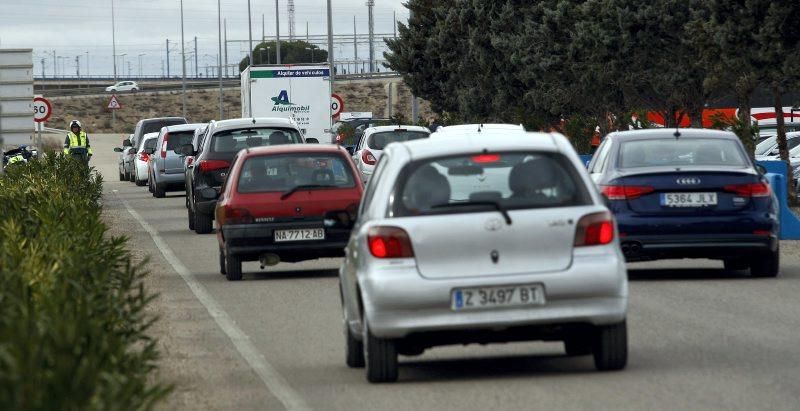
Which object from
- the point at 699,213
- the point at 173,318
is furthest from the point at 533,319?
the point at 699,213

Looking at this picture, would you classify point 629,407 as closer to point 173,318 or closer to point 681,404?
point 681,404

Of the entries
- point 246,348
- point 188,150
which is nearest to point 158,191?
point 188,150

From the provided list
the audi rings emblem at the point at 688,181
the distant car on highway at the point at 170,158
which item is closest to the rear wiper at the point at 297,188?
the audi rings emblem at the point at 688,181

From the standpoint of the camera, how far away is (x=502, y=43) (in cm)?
5031

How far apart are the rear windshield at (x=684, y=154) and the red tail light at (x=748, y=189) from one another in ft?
0.87

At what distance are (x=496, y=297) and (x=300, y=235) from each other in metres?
8.96

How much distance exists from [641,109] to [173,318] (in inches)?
1196

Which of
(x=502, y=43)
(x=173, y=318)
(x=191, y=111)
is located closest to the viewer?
(x=173, y=318)

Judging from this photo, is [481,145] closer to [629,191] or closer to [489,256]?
[489,256]

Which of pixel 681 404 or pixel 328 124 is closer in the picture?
pixel 681 404

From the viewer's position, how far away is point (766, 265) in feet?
59.4

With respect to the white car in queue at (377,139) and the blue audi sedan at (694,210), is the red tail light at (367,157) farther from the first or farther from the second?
the blue audi sedan at (694,210)

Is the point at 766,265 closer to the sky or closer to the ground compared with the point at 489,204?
closer to the ground

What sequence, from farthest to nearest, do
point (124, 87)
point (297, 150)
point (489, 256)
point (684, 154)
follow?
point (124, 87) < point (297, 150) < point (684, 154) < point (489, 256)
